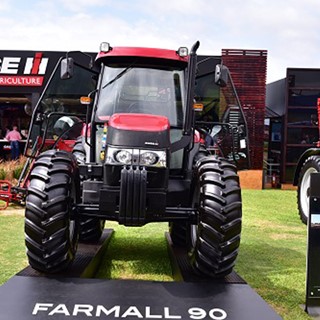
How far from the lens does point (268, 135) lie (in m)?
16.8

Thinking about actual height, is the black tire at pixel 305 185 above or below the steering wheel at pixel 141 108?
below

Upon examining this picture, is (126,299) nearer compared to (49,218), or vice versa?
(126,299)

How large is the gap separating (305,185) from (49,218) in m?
5.97

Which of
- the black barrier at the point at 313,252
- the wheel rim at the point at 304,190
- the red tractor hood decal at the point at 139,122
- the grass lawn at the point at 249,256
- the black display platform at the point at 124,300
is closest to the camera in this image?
the black display platform at the point at 124,300

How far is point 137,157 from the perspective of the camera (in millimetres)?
4211

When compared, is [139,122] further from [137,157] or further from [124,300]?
[124,300]

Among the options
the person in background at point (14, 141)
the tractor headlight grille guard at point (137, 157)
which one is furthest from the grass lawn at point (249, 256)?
the person in background at point (14, 141)

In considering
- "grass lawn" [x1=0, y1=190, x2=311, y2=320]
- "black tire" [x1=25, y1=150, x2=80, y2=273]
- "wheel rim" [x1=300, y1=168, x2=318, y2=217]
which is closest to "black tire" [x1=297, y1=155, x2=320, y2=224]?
"wheel rim" [x1=300, y1=168, x2=318, y2=217]

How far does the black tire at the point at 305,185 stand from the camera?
8539 millimetres

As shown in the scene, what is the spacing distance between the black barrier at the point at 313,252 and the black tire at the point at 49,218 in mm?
1930

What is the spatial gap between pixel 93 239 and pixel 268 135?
38.9ft

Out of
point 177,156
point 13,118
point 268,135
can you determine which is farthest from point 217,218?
point 13,118

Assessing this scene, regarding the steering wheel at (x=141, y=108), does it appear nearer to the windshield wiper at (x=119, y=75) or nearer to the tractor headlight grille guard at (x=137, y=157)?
the windshield wiper at (x=119, y=75)

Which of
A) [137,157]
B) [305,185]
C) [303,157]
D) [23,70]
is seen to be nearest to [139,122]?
[137,157]
